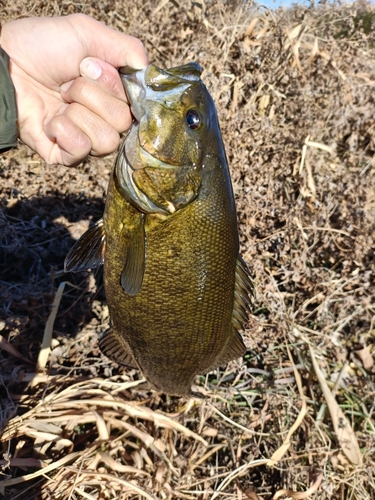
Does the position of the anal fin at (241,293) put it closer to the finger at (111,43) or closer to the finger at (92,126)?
the finger at (92,126)

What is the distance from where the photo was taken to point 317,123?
13.4 feet

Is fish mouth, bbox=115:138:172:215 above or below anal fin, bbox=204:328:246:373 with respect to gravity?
above

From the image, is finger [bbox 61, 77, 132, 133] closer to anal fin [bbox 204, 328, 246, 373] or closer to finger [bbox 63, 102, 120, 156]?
finger [bbox 63, 102, 120, 156]

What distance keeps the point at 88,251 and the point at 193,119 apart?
2.36ft

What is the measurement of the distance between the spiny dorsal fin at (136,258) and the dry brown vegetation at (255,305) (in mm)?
1172

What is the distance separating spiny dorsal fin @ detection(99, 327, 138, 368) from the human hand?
875mm

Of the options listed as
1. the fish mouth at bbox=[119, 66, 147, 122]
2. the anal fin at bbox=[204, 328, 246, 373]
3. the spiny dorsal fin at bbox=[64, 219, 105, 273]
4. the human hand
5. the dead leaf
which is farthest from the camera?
the dead leaf

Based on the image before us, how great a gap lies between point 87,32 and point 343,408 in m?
3.11

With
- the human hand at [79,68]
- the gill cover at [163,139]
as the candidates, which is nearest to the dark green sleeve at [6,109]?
the human hand at [79,68]

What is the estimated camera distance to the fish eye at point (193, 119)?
1.62 metres

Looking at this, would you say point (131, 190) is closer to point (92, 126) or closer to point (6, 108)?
point (92, 126)

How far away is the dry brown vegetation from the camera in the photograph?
2.78 meters

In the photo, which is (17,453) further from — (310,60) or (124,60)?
(310,60)

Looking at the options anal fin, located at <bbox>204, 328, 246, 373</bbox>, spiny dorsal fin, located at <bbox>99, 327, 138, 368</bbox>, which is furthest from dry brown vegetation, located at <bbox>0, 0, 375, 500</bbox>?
anal fin, located at <bbox>204, 328, 246, 373</bbox>
